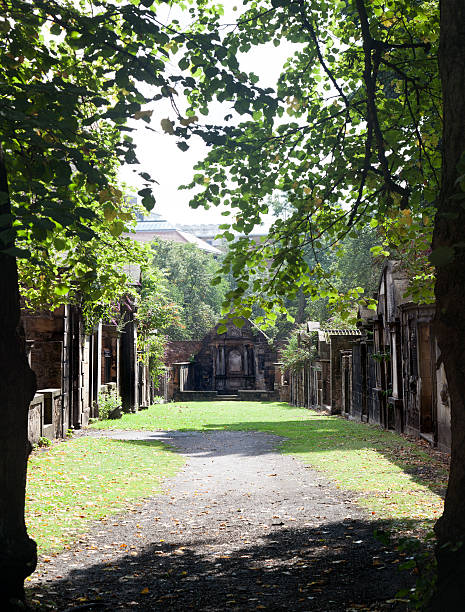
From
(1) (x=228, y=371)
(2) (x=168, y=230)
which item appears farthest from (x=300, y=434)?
(2) (x=168, y=230)

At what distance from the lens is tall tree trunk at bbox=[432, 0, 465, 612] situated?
3.85 metres

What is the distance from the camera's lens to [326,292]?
26.7ft

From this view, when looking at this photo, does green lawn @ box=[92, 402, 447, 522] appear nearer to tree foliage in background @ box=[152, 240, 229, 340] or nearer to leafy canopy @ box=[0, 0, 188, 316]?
leafy canopy @ box=[0, 0, 188, 316]

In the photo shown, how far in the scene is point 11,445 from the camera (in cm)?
438

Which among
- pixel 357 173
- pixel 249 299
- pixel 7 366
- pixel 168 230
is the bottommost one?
pixel 7 366

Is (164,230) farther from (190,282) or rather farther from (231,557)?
(231,557)

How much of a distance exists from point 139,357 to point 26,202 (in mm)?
25164

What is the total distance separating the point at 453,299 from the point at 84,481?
25.7 ft

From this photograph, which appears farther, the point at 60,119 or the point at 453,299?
the point at 60,119

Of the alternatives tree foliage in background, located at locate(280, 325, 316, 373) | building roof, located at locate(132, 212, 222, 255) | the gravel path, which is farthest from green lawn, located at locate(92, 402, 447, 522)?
building roof, located at locate(132, 212, 222, 255)

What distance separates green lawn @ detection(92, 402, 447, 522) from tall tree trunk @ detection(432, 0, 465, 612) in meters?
3.33

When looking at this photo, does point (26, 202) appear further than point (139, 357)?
No

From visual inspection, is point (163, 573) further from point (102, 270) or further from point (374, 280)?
point (374, 280)

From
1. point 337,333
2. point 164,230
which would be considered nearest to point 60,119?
point 337,333
